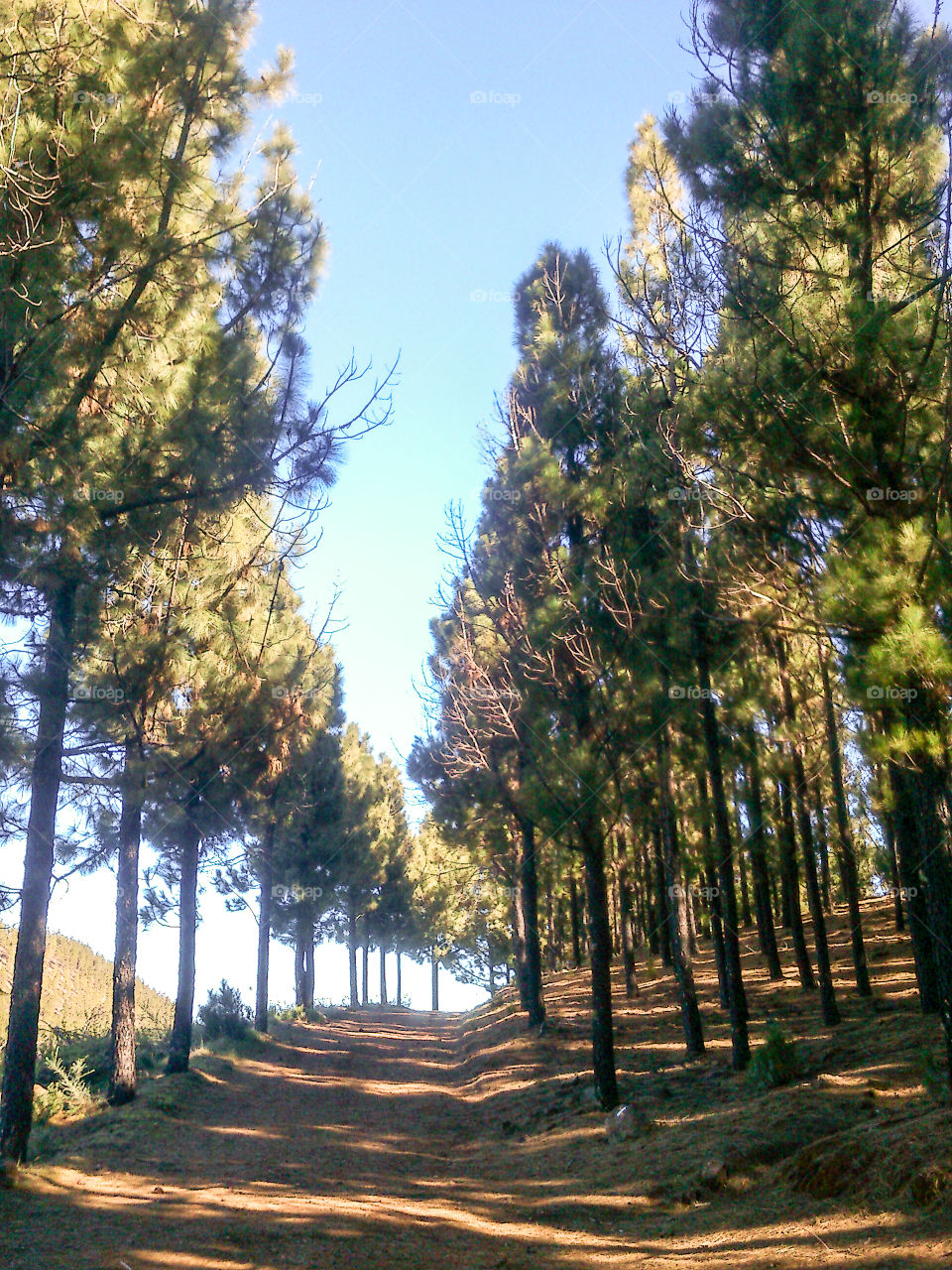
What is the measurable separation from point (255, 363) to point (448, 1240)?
25.3 ft

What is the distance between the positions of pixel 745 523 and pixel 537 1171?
21.7ft

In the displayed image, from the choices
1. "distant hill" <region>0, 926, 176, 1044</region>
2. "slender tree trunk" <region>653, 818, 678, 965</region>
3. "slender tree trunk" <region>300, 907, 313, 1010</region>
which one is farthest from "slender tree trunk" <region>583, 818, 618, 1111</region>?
"distant hill" <region>0, 926, 176, 1044</region>

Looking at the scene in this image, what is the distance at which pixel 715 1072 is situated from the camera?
435 inches

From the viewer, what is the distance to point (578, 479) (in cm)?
1343

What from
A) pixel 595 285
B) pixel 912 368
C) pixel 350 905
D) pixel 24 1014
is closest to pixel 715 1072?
pixel 24 1014

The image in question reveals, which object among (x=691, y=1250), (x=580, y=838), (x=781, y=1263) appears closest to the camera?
(x=781, y=1263)

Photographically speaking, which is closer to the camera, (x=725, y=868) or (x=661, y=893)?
(x=725, y=868)

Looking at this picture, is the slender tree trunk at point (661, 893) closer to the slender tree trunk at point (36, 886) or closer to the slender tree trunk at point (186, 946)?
the slender tree trunk at point (186, 946)

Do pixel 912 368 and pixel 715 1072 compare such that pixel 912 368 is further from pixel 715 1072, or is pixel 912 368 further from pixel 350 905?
pixel 350 905

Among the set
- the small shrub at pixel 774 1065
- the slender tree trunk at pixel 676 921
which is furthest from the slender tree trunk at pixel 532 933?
the small shrub at pixel 774 1065

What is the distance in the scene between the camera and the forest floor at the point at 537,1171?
5.70 m

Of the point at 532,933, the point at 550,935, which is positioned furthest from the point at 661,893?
the point at 550,935

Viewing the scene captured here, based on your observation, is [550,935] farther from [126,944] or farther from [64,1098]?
[64,1098]

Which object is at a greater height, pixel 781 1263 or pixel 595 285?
pixel 595 285
